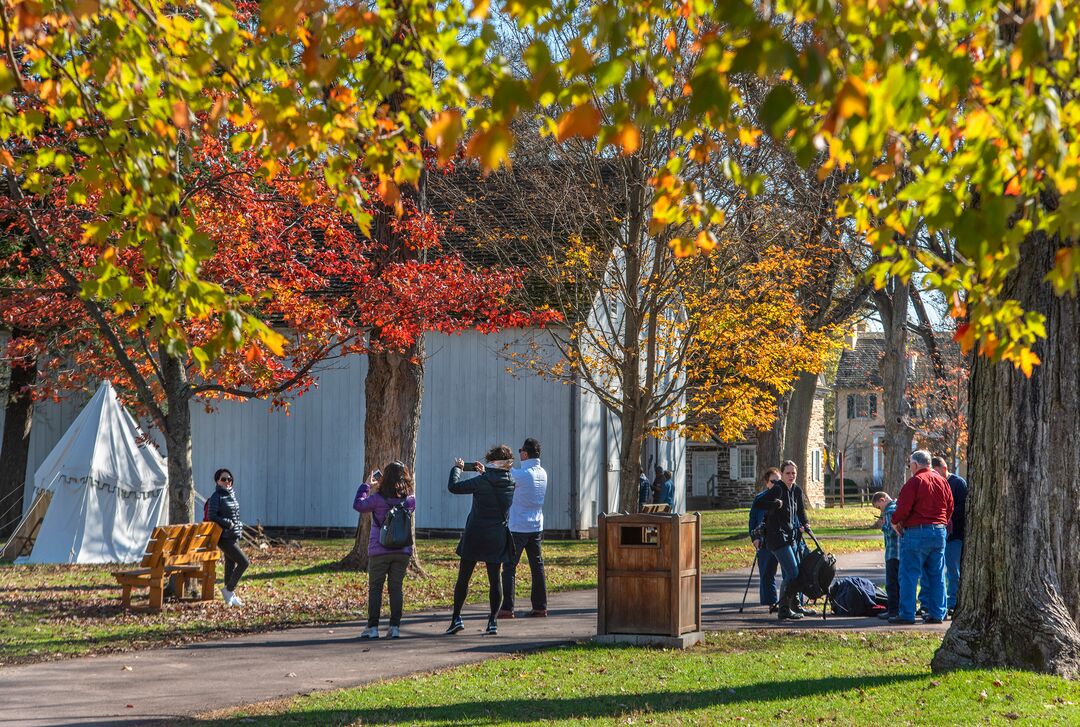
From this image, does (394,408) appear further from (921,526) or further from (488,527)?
(921,526)

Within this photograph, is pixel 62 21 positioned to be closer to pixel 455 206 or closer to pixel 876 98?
pixel 876 98

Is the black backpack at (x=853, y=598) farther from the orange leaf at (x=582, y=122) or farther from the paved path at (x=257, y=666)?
the orange leaf at (x=582, y=122)

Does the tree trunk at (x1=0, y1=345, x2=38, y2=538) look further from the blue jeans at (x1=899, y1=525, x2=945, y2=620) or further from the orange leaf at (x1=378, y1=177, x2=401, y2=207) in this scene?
the orange leaf at (x1=378, y1=177, x2=401, y2=207)

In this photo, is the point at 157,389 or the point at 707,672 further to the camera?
the point at 157,389

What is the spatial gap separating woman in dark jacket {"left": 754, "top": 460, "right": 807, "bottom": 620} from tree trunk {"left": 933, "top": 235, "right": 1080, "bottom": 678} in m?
4.25

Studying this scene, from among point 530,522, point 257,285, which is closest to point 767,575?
point 530,522

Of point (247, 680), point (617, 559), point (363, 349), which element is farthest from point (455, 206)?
point (247, 680)

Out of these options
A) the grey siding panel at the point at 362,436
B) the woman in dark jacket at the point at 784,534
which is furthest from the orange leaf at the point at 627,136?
the grey siding panel at the point at 362,436

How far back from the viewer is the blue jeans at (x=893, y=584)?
15250mm

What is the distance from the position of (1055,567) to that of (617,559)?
4049mm

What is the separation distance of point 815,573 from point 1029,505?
4.58 metres

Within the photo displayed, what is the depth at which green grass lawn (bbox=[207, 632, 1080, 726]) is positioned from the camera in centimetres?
888

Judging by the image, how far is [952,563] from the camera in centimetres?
1559

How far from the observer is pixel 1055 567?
10.6 m
